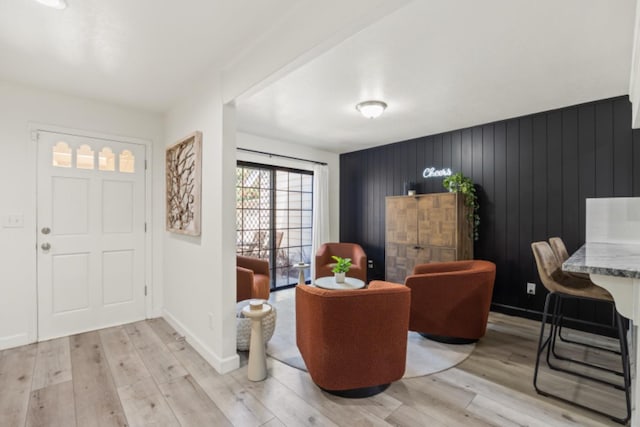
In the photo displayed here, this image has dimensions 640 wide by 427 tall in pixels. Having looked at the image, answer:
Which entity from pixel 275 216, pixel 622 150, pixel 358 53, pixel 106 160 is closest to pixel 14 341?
pixel 106 160

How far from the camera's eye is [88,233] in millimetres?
3137

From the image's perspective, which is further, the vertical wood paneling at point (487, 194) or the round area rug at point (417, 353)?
the vertical wood paneling at point (487, 194)

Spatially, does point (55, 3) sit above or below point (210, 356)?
above

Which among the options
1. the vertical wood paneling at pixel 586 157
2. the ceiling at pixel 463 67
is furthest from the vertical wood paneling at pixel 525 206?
the vertical wood paneling at pixel 586 157

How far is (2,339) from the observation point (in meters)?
2.70

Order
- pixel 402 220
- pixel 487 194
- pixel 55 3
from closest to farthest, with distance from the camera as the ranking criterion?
pixel 55 3
pixel 487 194
pixel 402 220

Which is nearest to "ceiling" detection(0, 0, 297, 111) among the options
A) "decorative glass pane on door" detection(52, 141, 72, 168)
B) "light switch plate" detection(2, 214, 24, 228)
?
"decorative glass pane on door" detection(52, 141, 72, 168)

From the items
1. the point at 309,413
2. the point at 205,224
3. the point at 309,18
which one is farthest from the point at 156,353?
the point at 309,18

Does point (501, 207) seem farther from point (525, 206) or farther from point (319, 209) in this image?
point (319, 209)

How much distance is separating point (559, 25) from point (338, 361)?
253 centimetres

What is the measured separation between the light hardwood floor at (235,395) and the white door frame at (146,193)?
0.38 m

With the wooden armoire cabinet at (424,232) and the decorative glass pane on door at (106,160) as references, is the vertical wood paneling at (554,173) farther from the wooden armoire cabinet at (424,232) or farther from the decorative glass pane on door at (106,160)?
the decorative glass pane on door at (106,160)

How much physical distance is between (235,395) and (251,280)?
1.33 m

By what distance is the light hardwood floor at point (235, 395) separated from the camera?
182 centimetres
